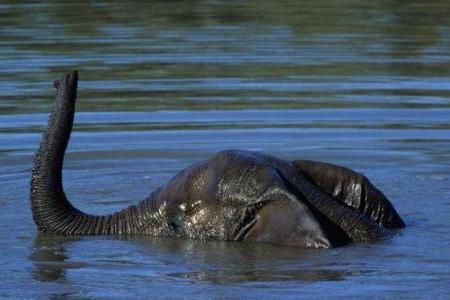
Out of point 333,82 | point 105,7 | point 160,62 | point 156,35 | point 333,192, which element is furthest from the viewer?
point 105,7

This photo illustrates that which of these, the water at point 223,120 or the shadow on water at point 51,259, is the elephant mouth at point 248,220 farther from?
the shadow on water at point 51,259

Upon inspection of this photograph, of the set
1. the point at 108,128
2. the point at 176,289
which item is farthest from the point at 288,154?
the point at 176,289

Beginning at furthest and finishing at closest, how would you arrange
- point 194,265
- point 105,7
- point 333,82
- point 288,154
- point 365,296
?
point 105,7 → point 333,82 → point 288,154 → point 194,265 → point 365,296

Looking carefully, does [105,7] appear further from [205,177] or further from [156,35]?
[205,177]

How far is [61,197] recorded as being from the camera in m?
11.2

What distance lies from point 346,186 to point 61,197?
1967mm

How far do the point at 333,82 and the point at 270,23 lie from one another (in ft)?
20.3

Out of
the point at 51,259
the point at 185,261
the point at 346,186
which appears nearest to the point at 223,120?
the point at 346,186

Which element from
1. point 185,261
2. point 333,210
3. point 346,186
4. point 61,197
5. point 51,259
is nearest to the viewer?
point 185,261

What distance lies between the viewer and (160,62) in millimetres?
21016

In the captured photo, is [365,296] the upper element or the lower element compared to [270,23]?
lower

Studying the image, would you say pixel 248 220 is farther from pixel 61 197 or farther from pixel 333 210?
pixel 61 197

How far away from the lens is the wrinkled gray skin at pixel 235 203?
10805mm

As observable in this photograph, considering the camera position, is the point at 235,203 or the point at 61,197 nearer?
the point at 235,203
